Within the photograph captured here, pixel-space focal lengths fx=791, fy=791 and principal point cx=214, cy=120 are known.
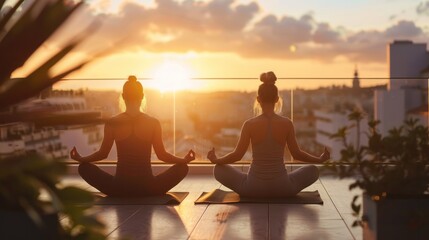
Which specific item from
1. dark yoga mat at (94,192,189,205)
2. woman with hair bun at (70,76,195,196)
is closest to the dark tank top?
woman with hair bun at (70,76,195,196)

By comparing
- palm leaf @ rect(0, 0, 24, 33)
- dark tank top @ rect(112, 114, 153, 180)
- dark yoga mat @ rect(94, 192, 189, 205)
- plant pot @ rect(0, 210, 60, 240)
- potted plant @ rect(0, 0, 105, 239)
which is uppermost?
palm leaf @ rect(0, 0, 24, 33)

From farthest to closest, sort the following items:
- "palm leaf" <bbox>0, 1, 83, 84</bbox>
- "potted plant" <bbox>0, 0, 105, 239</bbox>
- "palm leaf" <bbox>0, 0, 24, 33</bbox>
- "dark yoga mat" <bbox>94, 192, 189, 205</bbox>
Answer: "dark yoga mat" <bbox>94, 192, 189, 205</bbox>, "palm leaf" <bbox>0, 0, 24, 33</bbox>, "palm leaf" <bbox>0, 1, 83, 84</bbox>, "potted plant" <bbox>0, 0, 105, 239</bbox>

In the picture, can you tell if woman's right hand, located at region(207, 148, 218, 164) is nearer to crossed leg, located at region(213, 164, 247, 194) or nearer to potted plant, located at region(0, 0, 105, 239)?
crossed leg, located at region(213, 164, 247, 194)

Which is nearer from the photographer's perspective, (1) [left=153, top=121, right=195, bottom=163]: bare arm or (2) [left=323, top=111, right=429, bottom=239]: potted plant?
(2) [left=323, top=111, right=429, bottom=239]: potted plant

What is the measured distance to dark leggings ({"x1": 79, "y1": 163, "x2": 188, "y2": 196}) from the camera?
6289mm

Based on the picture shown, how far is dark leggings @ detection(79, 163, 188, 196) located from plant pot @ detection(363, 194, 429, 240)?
11.0 ft

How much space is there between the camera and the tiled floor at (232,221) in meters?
4.57

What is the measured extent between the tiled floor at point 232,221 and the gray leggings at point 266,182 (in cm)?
25

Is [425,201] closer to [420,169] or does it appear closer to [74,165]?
[420,169]

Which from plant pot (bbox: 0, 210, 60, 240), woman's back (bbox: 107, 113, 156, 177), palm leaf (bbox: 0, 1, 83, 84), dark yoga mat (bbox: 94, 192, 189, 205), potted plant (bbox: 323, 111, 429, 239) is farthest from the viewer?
woman's back (bbox: 107, 113, 156, 177)

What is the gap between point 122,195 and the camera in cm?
633

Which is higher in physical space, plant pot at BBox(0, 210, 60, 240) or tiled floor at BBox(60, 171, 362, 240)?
plant pot at BBox(0, 210, 60, 240)

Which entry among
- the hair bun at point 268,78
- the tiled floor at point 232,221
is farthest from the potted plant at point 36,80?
the hair bun at point 268,78

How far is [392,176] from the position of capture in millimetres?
3006
